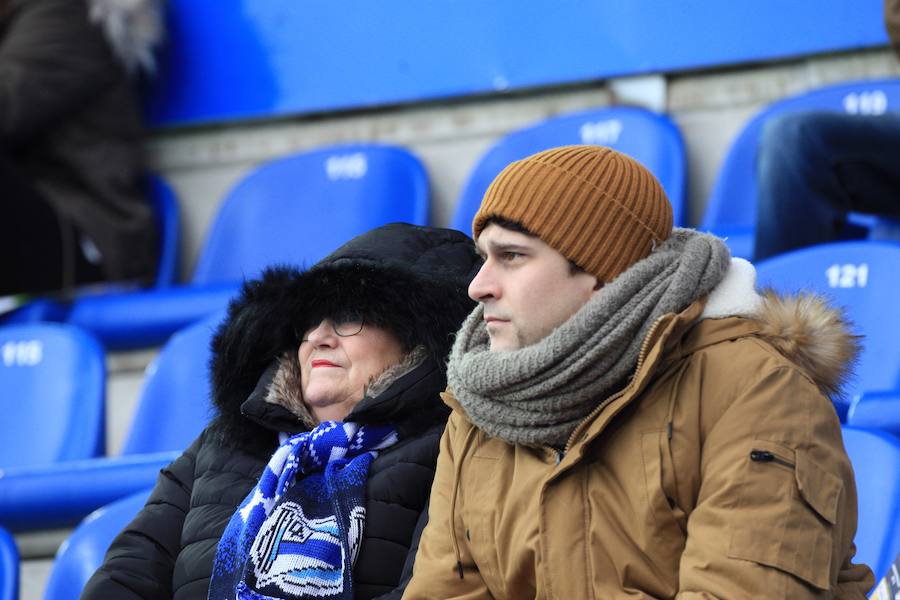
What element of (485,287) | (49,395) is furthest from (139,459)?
(485,287)

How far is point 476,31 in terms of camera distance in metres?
4.71

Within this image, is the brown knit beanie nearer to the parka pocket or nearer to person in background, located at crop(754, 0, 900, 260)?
the parka pocket

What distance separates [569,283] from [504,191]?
6.4 inches

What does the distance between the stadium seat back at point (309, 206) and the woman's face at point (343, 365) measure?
1.81 metres

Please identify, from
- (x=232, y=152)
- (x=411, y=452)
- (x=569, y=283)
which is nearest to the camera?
(x=569, y=283)

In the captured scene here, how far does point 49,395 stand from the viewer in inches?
156

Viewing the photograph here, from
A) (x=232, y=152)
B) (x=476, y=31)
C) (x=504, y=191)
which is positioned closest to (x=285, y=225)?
(x=232, y=152)

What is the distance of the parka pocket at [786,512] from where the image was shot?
5.83ft

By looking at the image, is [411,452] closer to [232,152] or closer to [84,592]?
[84,592]

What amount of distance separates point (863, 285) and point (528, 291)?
1.12 m

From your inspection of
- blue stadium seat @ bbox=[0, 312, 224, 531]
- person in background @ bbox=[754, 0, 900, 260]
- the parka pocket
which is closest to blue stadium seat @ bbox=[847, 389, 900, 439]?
the parka pocket

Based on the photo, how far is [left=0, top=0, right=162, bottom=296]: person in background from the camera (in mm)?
4633

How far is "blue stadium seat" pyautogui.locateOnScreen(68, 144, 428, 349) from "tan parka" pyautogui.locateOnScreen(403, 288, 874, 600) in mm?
2361

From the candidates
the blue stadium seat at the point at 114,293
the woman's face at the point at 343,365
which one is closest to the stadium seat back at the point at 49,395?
the blue stadium seat at the point at 114,293
